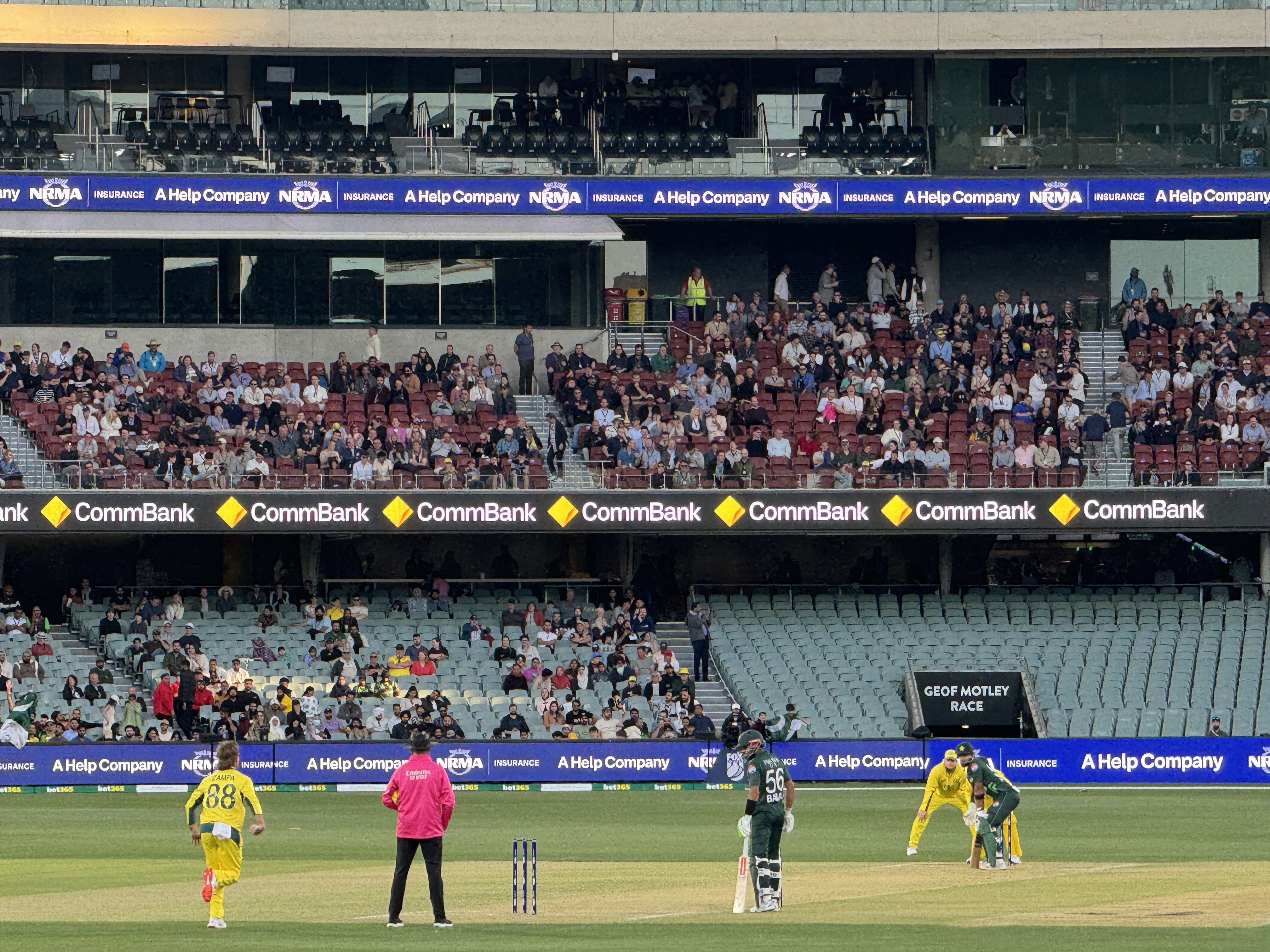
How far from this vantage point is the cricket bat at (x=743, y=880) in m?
18.5

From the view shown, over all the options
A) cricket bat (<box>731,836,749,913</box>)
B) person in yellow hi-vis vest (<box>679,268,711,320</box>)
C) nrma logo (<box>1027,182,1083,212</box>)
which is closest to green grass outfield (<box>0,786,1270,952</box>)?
cricket bat (<box>731,836,749,913</box>)

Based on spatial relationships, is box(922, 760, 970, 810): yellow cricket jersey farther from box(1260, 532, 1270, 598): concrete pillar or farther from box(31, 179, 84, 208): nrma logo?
box(31, 179, 84, 208): nrma logo

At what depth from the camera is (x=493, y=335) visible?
48.1 meters

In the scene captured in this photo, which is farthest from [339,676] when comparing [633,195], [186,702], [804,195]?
[804,195]

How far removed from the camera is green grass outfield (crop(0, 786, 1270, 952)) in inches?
669

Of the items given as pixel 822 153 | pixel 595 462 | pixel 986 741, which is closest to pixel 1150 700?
pixel 986 741

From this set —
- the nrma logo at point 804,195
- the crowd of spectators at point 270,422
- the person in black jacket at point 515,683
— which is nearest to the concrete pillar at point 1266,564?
the crowd of spectators at point 270,422

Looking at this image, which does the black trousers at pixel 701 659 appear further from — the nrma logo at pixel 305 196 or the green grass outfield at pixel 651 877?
the nrma logo at pixel 305 196

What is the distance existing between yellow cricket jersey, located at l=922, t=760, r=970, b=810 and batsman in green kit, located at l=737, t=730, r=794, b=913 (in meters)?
4.92

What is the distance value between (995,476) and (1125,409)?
11.4 ft

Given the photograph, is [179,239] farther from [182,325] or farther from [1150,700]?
[1150,700]

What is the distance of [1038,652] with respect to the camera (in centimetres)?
4094

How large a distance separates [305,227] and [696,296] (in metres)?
8.41

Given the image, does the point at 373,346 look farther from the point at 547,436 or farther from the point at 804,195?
the point at 804,195
